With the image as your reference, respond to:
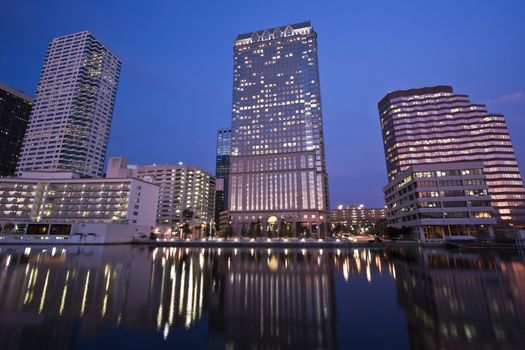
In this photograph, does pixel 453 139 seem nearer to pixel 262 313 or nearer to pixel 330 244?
pixel 330 244

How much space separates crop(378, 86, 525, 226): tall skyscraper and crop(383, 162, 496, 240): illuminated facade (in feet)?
243

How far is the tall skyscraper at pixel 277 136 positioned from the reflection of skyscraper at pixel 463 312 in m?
126

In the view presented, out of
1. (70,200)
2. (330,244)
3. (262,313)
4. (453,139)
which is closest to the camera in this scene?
(262,313)

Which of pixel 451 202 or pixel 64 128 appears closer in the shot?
pixel 451 202

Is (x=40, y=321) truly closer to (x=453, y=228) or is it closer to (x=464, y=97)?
(x=453, y=228)

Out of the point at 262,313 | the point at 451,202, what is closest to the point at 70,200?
the point at 262,313

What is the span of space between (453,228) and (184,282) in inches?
3936

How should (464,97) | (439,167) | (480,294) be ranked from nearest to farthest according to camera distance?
1. (480,294)
2. (439,167)
3. (464,97)

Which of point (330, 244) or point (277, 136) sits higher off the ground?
point (277, 136)

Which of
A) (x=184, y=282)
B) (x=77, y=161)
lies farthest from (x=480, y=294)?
(x=77, y=161)

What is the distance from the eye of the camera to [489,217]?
8756cm

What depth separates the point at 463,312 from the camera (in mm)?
14320

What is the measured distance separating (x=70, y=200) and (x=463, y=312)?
14911 centimetres

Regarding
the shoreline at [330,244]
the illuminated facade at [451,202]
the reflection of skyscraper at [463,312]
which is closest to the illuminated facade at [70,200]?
the shoreline at [330,244]
